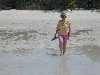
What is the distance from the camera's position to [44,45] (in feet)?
64.2

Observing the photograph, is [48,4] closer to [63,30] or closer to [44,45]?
[44,45]

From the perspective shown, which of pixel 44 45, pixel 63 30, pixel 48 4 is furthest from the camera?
pixel 48 4

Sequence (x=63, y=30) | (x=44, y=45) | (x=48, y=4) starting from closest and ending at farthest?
(x=63, y=30) → (x=44, y=45) → (x=48, y=4)

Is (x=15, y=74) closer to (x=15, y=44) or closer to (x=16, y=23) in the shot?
(x=15, y=44)

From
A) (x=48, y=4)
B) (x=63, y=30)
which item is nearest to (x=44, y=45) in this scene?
(x=63, y=30)

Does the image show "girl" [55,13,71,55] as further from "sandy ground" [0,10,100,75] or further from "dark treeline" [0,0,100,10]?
"dark treeline" [0,0,100,10]

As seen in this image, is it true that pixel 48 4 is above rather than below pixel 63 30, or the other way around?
below

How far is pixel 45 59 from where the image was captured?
630 inches

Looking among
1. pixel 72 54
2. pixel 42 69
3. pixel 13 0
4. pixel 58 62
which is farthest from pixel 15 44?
pixel 13 0

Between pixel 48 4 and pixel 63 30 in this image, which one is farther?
pixel 48 4

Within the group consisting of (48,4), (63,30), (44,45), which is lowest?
(48,4)

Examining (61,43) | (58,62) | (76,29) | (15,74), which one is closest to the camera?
(15,74)

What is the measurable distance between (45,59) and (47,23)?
1198 cm

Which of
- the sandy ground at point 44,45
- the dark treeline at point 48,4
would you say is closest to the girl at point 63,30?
the sandy ground at point 44,45
